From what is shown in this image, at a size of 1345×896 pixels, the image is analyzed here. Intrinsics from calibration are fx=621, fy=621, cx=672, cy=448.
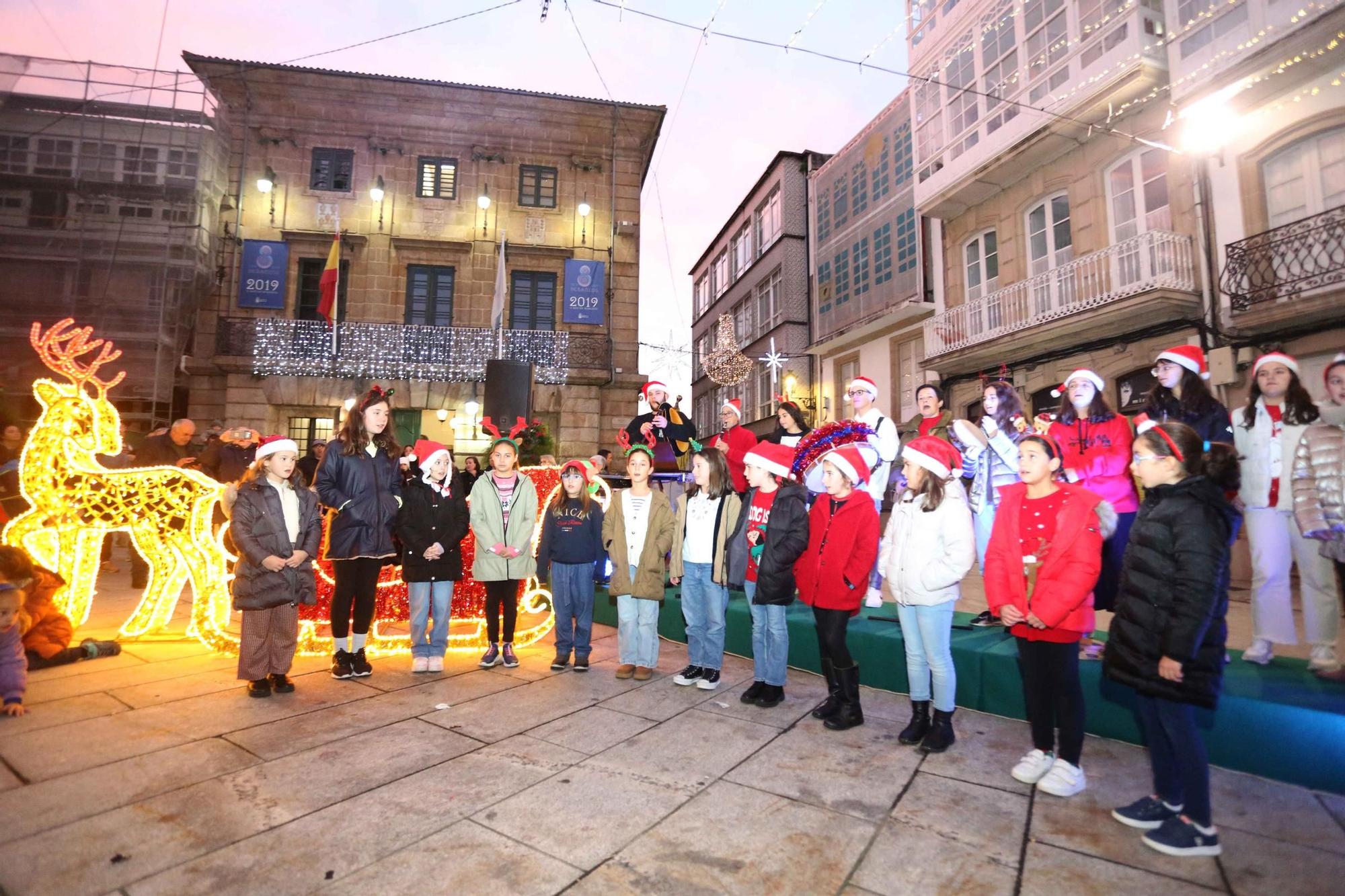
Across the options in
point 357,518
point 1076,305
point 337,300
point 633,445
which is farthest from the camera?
point 337,300

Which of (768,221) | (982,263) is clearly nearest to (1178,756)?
(982,263)

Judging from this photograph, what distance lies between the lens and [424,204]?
57.5 feet

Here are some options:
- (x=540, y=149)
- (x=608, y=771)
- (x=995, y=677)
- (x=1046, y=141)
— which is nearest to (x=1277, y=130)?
(x=1046, y=141)

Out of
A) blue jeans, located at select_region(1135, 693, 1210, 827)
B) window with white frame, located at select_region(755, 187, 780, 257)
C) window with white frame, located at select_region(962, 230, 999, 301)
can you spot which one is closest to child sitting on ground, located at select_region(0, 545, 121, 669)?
blue jeans, located at select_region(1135, 693, 1210, 827)

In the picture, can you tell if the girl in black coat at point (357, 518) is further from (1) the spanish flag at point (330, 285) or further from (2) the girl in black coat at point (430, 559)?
(1) the spanish flag at point (330, 285)

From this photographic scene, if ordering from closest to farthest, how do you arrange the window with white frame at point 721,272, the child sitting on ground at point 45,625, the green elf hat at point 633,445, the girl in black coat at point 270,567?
the girl in black coat at point 270,567 → the child sitting on ground at point 45,625 → the green elf hat at point 633,445 → the window with white frame at point 721,272

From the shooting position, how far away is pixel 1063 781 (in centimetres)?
293

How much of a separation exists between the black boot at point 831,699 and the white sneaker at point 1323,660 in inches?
103

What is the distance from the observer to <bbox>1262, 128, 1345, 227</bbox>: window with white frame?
9016 mm

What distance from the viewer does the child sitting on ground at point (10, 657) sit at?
375 centimetres

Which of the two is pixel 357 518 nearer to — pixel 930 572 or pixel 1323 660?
pixel 930 572

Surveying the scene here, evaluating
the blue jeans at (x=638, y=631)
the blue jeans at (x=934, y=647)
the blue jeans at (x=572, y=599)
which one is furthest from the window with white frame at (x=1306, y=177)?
the blue jeans at (x=572, y=599)

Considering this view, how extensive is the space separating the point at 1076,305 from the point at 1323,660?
1009 cm

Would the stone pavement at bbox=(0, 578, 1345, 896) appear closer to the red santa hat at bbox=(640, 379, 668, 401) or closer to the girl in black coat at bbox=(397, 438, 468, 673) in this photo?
the girl in black coat at bbox=(397, 438, 468, 673)
